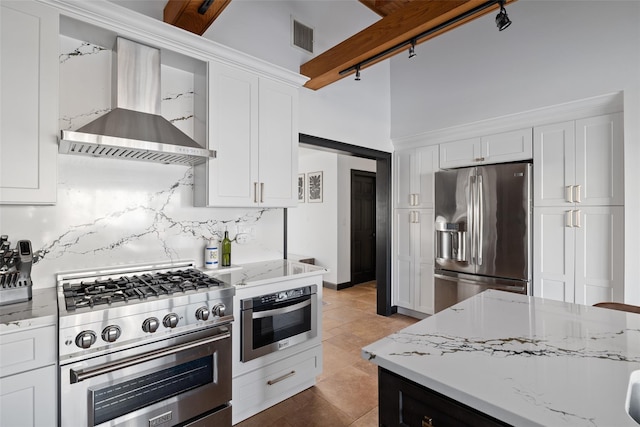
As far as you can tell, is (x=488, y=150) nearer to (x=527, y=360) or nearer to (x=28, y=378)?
(x=527, y=360)

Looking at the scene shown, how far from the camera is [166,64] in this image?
231cm

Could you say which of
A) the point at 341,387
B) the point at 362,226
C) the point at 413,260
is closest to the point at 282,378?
Result: the point at 341,387

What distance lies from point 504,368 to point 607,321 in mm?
783

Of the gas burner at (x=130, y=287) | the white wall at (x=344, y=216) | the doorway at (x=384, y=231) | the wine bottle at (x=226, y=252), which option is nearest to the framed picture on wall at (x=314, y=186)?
the white wall at (x=344, y=216)

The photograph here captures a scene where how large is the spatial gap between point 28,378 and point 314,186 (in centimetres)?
523

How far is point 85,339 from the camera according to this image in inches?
55.8

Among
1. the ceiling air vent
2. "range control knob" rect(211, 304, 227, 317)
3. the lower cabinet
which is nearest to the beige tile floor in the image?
the lower cabinet

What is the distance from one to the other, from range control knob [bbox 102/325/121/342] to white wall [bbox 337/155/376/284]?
4.45 m

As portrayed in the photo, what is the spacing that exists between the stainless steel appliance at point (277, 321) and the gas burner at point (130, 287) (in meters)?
0.34

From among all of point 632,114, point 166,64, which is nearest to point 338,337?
point 166,64

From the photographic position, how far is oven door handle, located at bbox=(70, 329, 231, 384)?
1397mm

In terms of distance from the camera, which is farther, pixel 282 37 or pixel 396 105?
pixel 396 105

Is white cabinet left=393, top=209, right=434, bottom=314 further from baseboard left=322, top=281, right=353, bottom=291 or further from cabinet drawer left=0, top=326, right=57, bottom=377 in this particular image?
cabinet drawer left=0, top=326, right=57, bottom=377

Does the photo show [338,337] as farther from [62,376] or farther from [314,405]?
[62,376]
